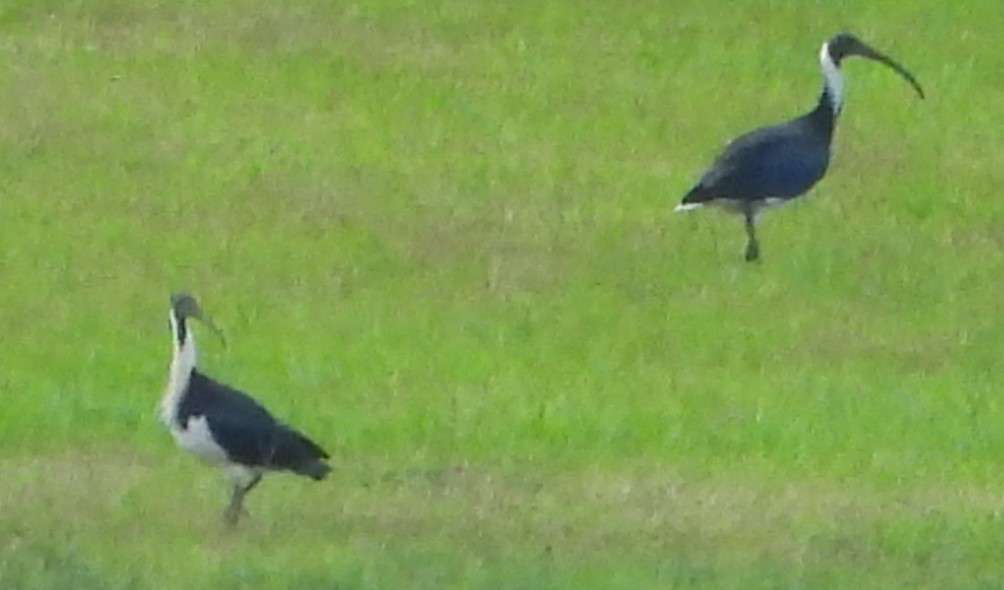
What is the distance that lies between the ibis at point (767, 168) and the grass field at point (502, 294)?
384 millimetres

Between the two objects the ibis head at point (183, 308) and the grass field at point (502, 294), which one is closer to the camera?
the grass field at point (502, 294)

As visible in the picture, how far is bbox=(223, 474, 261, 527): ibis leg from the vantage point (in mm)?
12656

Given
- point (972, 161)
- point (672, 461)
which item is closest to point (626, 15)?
point (972, 161)

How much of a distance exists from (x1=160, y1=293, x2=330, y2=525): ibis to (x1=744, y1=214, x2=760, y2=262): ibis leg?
285 inches

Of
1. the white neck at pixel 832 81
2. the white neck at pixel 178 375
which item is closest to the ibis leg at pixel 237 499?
the white neck at pixel 178 375

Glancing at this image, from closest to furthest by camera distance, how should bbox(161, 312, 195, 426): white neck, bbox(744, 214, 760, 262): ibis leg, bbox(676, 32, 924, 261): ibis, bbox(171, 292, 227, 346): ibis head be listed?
1. bbox(161, 312, 195, 426): white neck
2. bbox(171, 292, 227, 346): ibis head
3. bbox(676, 32, 924, 261): ibis
4. bbox(744, 214, 760, 262): ibis leg

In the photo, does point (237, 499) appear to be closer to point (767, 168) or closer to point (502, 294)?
point (502, 294)

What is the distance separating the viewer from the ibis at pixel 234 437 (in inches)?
497

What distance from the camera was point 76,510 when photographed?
42.4ft

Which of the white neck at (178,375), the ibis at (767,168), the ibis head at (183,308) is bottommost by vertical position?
the white neck at (178,375)

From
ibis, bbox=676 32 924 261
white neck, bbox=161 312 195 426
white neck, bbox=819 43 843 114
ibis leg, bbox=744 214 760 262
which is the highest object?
white neck, bbox=819 43 843 114

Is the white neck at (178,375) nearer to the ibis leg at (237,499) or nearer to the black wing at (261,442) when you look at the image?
the black wing at (261,442)

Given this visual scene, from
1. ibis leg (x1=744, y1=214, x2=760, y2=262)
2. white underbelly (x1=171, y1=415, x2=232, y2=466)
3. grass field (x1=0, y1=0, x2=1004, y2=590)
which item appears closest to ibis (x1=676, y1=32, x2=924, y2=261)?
ibis leg (x1=744, y1=214, x2=760, y2=262)

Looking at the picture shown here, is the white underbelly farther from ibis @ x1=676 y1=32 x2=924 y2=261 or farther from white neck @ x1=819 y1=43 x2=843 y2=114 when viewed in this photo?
white neck @ x1=819 y1=43 x2=843 y2=114
